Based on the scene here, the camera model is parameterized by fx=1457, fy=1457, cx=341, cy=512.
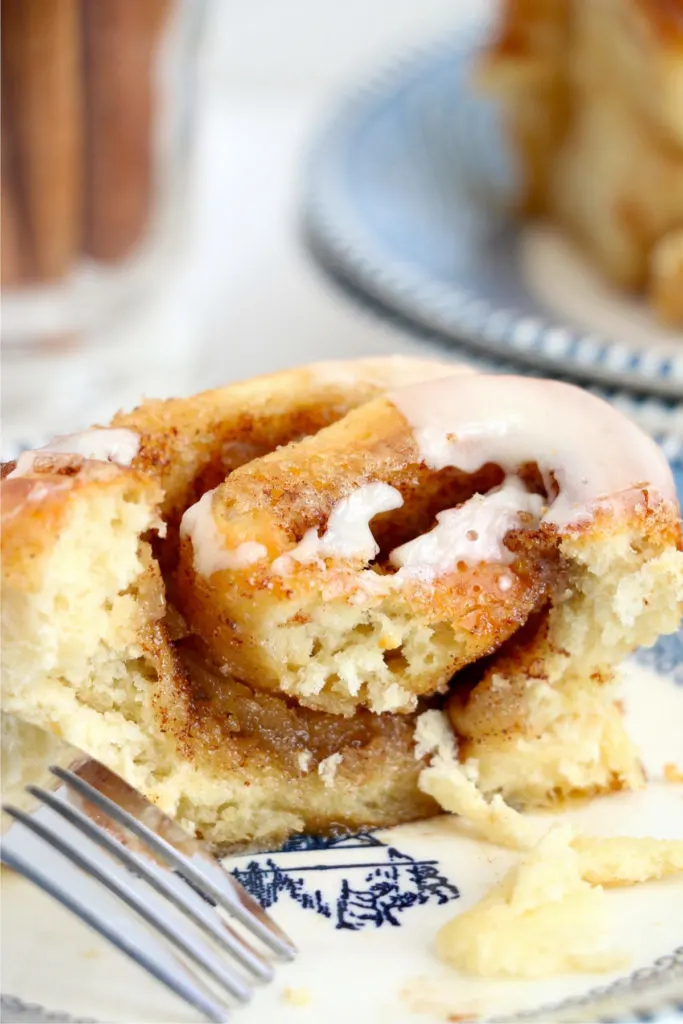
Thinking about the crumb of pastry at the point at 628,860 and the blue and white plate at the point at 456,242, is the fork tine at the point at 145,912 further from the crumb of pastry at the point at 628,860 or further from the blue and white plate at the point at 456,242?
the blue and white plate at the point at 456,242

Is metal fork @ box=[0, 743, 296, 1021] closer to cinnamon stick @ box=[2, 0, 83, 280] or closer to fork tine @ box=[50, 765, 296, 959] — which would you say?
fork tine @ box=[50, 765, 296, 959]

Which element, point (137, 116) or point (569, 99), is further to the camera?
point (569, 99)

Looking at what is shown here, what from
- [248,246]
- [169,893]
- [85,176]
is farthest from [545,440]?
[248,246]

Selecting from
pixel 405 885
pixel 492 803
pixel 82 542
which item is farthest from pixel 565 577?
pixel 82 542

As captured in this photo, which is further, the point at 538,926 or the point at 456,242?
the point at 456,242

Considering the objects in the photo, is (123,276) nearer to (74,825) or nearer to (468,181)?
(468,181)

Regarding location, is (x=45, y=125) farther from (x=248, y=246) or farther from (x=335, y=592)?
(x=335, y=592)
